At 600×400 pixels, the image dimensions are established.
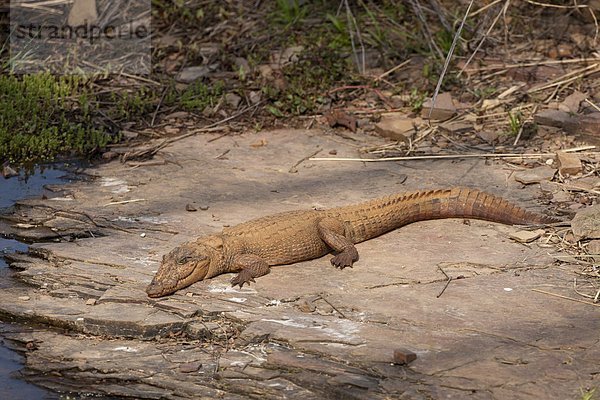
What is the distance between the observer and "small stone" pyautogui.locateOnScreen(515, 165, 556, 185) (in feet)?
28.3

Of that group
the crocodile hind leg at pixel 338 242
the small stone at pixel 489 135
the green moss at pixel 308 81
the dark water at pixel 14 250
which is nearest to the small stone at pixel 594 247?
the crocodile hind leg at pixel 338 242

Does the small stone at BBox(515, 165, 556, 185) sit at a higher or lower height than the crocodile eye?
lower

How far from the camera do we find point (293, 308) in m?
6.46

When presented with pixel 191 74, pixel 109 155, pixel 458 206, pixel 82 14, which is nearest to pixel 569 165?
pixel 458 206

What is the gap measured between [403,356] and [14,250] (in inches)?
135

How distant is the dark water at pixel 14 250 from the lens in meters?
5.67

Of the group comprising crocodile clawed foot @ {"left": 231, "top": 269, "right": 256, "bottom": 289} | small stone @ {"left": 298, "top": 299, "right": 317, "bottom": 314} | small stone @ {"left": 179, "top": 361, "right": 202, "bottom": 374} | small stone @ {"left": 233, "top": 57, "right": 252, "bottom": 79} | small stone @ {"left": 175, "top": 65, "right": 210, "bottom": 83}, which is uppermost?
small stone @ {"left": 233, "top": 57, "right": 252, "bottom": 79}

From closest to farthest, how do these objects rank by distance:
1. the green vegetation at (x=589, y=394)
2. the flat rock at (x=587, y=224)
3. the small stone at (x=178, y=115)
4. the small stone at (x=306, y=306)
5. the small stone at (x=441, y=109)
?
the green vegetation at (x=589, y=394), the small stone at (x=306, y=306), the flat rock at (x=587, y=224), the small stone at (x=441, y=109), the small stone at (x=178, y=115)

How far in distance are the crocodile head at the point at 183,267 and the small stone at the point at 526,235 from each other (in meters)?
2.25

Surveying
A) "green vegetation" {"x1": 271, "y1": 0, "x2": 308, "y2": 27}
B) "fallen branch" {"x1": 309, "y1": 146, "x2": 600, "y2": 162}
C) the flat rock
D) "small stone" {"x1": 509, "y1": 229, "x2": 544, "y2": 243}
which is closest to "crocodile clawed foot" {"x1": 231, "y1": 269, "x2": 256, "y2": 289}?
"small stone" {"x1": 509, "y1": 229, "x2": 544, "y2": 243}

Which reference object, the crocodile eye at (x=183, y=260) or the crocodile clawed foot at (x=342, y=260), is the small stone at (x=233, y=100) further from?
the crocodile eye at (x=183, y=260)

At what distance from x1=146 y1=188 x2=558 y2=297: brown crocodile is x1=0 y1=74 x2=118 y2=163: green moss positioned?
2985 mm

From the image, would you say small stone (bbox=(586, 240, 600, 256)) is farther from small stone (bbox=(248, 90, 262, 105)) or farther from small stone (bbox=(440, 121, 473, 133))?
small stone (bbox=(248, 90, 262, 105))

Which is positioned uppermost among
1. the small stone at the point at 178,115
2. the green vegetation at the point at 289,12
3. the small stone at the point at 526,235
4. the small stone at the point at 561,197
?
the green vegetation at the point at 289,12
